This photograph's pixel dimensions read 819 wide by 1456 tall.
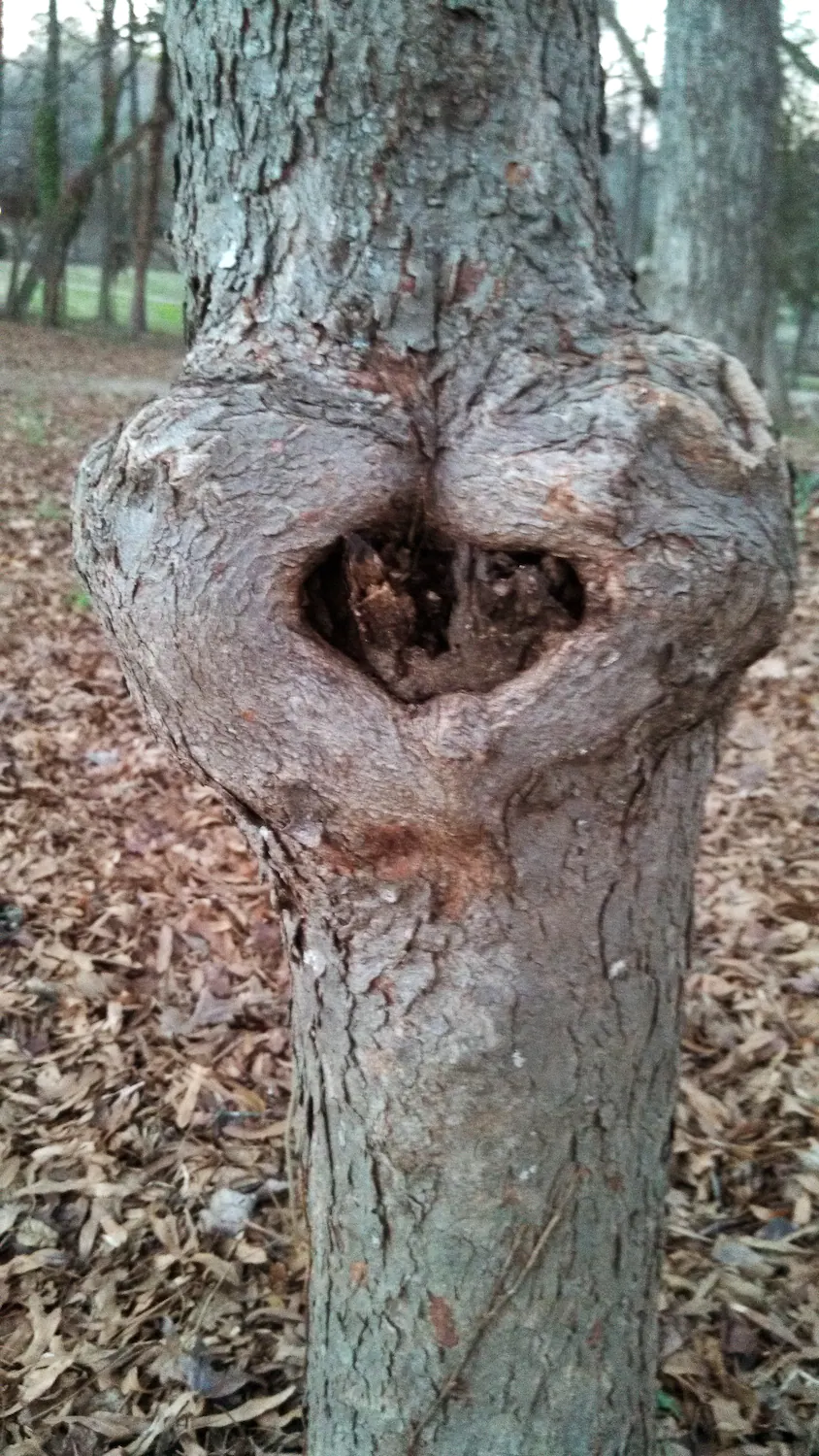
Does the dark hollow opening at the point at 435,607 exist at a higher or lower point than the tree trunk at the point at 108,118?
lower

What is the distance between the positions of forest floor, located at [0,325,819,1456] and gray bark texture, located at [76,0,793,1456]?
3.36 feet

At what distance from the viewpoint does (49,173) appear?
2025 cm

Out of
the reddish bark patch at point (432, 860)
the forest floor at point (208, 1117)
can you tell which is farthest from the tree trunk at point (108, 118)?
the reddish bark patch at point (432, 860)

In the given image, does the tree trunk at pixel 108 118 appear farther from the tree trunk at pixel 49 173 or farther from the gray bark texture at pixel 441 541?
the gray bark texture at pixel 441 541

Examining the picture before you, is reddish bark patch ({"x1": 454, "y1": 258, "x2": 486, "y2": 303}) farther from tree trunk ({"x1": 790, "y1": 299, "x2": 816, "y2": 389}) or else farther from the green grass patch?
the green grass patch

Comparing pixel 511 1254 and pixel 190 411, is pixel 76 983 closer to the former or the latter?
pixel 511 1254

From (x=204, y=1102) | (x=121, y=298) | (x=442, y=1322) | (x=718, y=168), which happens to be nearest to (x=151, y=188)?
(x=718, y=168)

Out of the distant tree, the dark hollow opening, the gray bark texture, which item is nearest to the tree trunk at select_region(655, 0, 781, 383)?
the gray bark texture

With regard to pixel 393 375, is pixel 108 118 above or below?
above

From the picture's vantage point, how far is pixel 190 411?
1.30m

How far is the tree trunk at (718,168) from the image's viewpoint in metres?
5.17

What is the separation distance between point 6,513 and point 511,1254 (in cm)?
662

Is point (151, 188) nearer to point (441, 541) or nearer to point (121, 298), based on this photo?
point (121, 298)

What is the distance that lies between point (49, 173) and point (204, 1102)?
2129cm
